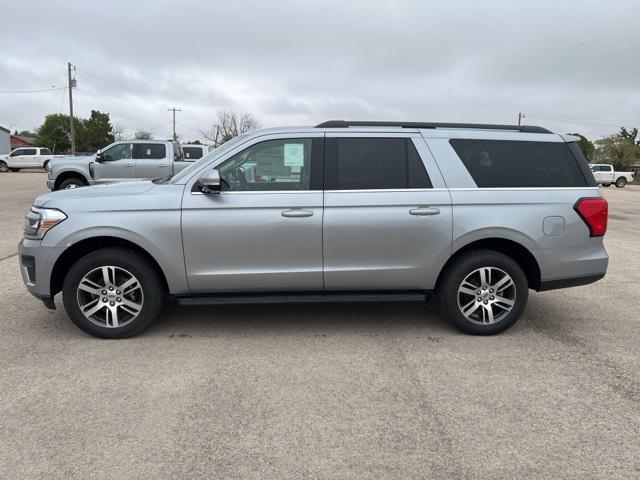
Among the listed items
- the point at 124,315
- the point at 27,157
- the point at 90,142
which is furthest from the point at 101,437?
the point at 90,142

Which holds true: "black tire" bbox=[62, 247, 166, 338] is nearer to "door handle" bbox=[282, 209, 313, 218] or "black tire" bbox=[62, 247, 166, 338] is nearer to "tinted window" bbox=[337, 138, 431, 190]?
"door handle" bbox=[282, 209, 313, 218]

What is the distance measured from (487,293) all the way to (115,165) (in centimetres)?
1222

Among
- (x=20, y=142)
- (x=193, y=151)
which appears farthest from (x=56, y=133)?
(x=193, y=151)

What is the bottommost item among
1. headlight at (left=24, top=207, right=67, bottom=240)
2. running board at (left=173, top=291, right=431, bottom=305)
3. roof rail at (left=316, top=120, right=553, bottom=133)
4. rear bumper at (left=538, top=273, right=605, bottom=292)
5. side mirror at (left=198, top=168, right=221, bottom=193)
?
running board at (left=173, top=291, right=431, bottom=305)

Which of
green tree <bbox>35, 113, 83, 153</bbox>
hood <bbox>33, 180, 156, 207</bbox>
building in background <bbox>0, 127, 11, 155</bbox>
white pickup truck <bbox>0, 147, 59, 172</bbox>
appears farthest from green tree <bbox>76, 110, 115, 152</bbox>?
hood <bbox>33, 180, 156, 207</bbox>

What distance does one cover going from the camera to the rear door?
14.0 metres

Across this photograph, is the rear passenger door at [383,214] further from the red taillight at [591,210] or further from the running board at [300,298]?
the red taillight at [591,210]

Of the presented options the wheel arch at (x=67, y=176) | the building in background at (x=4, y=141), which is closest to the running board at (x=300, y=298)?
the wheel arch at (x=67, y=176)

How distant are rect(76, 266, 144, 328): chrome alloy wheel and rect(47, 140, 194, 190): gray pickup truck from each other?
1040cm

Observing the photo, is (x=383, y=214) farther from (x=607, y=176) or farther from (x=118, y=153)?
(x=607, y=176)

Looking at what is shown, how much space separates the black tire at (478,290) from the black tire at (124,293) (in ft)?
8.23

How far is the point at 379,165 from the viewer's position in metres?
4.33

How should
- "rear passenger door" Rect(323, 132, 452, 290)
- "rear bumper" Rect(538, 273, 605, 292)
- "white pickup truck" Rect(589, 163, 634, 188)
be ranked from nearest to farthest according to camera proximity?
"rear passenger door" Rect(323, 132, 452, 290)
"rear bumper" Rect(538, 273, 605, 292)
"white pickup truck" Rect(589, 163, 634, 188)

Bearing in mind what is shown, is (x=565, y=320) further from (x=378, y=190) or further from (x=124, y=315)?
(x=124, y=315)
